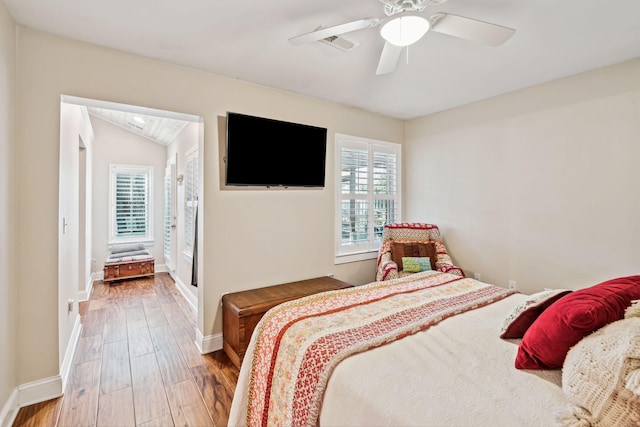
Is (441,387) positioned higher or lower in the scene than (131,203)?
lower

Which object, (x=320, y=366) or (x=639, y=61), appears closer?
(x=320, y=366)

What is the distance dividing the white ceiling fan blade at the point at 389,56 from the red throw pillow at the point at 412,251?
2226 mm

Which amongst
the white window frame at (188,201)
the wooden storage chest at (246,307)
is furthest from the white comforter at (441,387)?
the white window frame at (188,201)

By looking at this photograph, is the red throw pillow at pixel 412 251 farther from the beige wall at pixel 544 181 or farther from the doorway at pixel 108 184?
the doorway at pixel 108 184

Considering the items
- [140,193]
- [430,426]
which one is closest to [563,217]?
[430,426]

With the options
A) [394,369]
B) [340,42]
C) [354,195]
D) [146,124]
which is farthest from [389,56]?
[146,124]

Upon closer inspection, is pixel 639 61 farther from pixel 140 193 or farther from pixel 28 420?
pixel 140 193

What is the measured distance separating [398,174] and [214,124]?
8.91 ft

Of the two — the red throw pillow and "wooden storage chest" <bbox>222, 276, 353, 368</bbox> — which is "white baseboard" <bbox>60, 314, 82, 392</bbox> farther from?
the red throw pillow

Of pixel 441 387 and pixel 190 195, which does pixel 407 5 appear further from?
pixel 190 195

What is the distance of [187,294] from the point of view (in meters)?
4.21

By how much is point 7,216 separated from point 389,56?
2625mm

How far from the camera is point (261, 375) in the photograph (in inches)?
58.7

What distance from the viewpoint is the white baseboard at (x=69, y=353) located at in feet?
7.33
